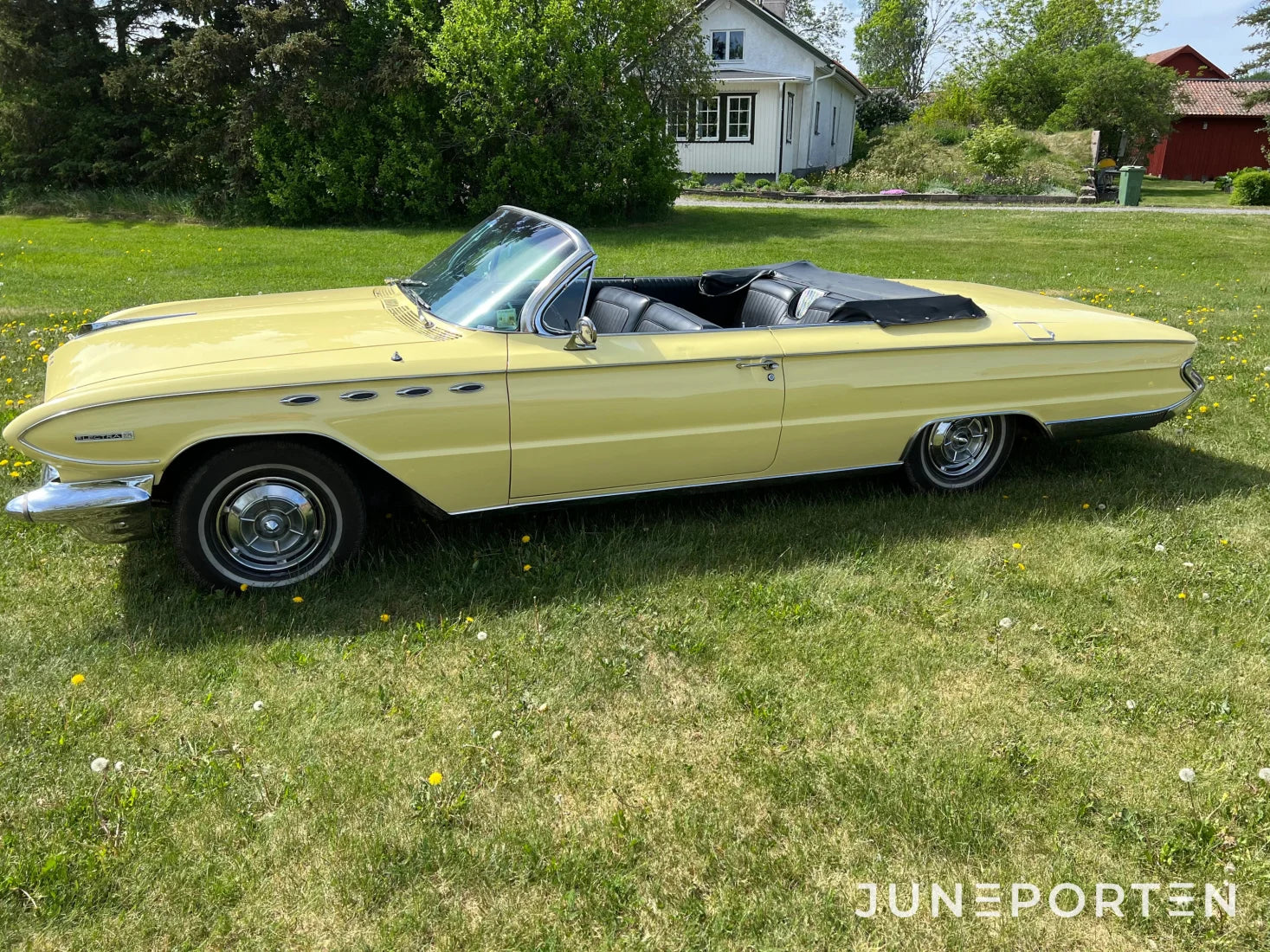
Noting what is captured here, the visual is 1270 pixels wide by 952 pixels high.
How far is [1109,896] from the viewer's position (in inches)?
98.8

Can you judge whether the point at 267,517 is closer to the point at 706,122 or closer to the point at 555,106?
the point at 555,106

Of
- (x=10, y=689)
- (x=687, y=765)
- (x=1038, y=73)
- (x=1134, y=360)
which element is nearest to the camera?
(x=687, y=765)

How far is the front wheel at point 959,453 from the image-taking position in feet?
15.8

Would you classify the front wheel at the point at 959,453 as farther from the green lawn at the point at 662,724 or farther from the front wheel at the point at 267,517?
the front wheel at the point at 267,517

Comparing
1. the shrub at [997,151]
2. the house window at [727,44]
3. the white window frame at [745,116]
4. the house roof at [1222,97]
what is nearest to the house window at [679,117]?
the white window frame at [745,116]

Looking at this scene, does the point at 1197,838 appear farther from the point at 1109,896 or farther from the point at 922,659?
the point at 922,659

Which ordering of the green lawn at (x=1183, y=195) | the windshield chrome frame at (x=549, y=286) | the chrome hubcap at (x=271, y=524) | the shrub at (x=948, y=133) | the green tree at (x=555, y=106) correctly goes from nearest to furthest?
the chrome hubcap at (x=271, y=524), the windshield chrome frame at (x=549, y=286), the green tree at (x=555, y=106), the green lawn at (x=1183, y=195), the shrub at (x=948, y=133)

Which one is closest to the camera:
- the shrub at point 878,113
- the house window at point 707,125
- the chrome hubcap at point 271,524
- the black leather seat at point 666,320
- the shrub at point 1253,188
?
the chrome hubcap at point 271,524

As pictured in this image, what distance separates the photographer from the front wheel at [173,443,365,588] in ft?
11.8

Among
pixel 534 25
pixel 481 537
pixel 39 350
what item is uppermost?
pixel 534 25

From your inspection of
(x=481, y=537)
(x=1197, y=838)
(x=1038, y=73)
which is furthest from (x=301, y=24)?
(x=1038, y=73)

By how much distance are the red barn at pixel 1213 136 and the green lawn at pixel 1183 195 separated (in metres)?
0.98

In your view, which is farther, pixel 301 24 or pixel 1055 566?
pixel 301 24

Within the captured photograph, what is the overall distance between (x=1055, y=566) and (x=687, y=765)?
86.7 inches
